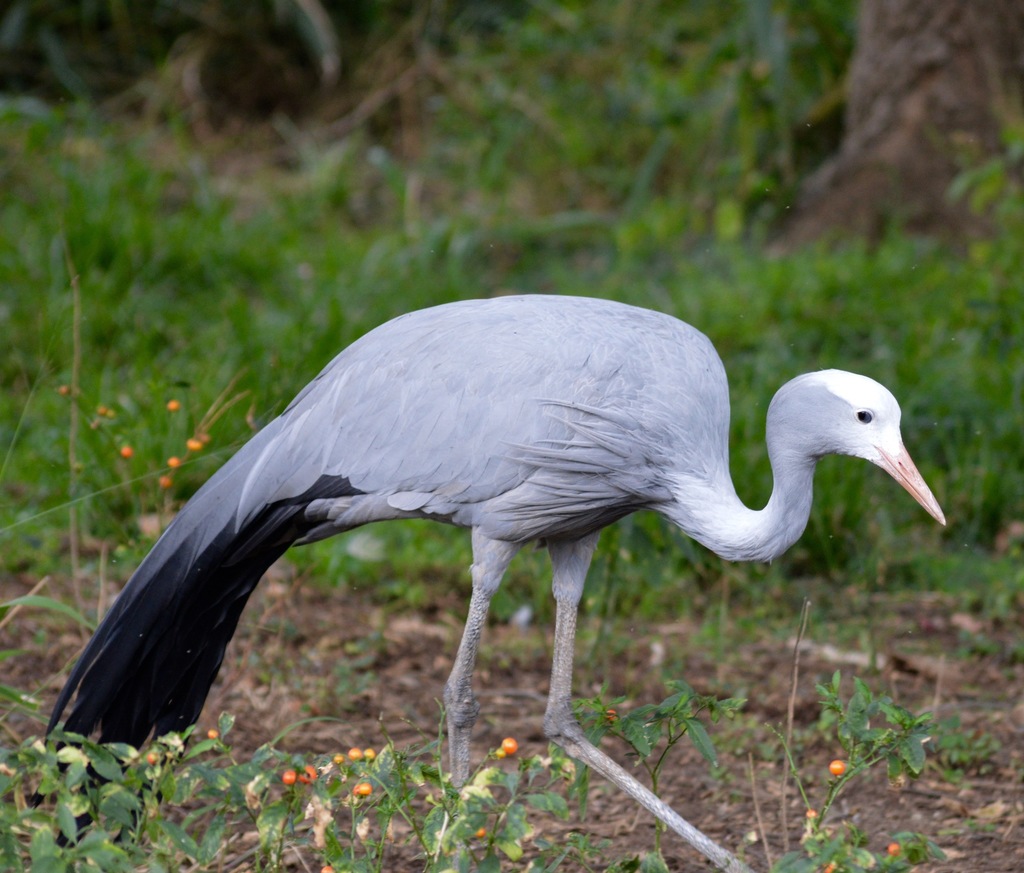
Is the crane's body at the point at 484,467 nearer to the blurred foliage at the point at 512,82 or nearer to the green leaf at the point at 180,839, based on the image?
the green leaf at the point at 180,839

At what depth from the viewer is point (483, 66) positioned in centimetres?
906

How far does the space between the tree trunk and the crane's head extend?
411cm

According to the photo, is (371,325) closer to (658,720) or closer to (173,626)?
(173,626)

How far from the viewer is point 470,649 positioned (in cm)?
342

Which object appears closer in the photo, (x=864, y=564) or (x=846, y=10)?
(x=864, y=564)

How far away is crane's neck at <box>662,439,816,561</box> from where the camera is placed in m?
3.21

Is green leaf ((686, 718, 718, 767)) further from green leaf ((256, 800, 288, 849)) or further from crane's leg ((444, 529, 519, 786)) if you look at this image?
green leaf ((256, 800, 288, 849))

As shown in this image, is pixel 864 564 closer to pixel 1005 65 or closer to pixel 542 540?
pixel 542 540

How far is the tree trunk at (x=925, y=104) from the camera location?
273 inches

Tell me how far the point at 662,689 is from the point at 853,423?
57.7 inches

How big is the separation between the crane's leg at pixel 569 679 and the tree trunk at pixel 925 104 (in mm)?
4042

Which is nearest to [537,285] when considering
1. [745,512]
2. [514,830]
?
[745,512]

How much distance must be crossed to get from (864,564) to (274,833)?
2.74 metres

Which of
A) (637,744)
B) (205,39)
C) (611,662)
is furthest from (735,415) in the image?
(205,39)
